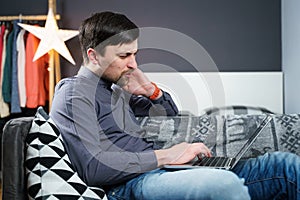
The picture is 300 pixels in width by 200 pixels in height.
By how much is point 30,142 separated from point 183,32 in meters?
2.88

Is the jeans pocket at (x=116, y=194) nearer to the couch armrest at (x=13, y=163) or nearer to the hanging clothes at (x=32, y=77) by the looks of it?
the couch armrest at (x=13, y=163)

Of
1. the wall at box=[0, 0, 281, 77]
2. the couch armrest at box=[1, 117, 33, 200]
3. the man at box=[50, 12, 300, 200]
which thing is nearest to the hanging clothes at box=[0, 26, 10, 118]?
the wall at box=[0, 0, 281, 77]

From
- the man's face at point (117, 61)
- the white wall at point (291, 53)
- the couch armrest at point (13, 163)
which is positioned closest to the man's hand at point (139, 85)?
the man's face at point (117, 61)

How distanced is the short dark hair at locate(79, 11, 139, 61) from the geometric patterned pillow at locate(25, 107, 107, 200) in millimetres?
430

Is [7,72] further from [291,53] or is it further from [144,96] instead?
[291,53]

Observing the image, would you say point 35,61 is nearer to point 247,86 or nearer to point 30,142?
point 247,86

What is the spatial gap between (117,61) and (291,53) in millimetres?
2207

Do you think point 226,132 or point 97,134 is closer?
point 97,134

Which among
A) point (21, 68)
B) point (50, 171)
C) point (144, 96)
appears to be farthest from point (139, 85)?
point (21, 68)

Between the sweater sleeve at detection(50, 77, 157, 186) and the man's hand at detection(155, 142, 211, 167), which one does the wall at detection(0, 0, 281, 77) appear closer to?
the man's hand at detection(155, 142, 211, 167)

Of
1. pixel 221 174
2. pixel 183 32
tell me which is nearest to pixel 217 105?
pixel 183 32

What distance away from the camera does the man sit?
155 centimetres

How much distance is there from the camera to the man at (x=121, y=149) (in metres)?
1.55

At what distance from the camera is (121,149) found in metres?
1.81
